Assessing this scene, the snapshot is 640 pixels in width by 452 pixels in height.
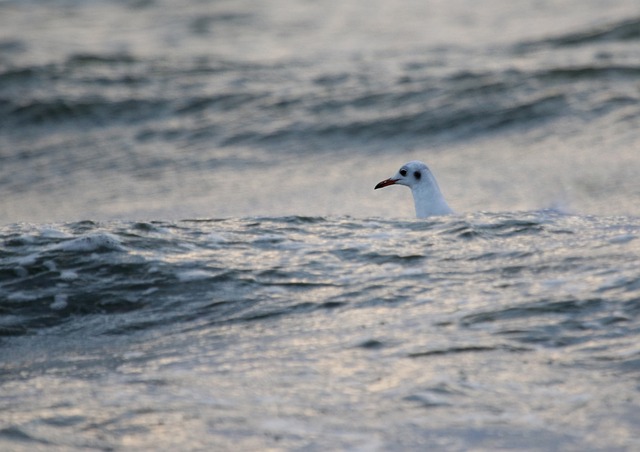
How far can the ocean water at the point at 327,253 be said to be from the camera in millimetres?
4543

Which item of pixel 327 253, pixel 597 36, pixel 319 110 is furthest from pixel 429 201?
pixel 597 36

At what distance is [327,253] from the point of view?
6961mm

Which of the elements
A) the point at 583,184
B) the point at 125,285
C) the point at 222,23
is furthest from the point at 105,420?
the point at 222,23

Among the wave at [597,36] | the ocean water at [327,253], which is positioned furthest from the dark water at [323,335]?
the wave at [597,36]

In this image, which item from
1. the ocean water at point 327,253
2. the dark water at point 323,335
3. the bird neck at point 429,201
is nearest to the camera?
the dark water at point 323,335

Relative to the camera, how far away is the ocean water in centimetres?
454

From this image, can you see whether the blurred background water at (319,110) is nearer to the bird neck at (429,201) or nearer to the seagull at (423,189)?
the seagull at (423,189)

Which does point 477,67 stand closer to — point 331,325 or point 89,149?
point 89,149

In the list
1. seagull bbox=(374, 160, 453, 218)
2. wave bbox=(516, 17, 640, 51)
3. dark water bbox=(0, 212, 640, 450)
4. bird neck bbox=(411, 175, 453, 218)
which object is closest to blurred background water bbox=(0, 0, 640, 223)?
wave bbox=(516, 17, 640, 51)

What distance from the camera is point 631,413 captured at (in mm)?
4395

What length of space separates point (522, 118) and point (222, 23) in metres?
7.56

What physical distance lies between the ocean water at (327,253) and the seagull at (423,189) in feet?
1.58

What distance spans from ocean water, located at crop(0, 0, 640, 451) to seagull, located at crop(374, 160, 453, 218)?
48 centimetres

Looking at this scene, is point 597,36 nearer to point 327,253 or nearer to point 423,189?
point 423,189
